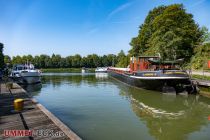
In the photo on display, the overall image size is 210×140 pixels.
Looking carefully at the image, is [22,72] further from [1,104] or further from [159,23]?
[159,23]

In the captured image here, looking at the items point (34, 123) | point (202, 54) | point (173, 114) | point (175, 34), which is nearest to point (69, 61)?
point (175, 34)

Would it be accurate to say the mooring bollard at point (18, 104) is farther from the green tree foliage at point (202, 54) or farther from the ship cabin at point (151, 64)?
the green tree foliage at point (202, 54)

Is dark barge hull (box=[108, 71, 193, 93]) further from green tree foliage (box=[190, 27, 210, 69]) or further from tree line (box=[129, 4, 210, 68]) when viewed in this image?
tree line (box=[129, 4, 210, 68])

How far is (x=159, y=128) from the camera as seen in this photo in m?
12.2

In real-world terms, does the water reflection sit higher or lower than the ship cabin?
lower

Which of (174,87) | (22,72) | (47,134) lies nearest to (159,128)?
(47,134)

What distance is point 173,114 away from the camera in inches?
607

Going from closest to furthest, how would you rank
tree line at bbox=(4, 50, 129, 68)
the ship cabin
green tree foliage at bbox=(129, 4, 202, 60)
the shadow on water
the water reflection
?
the shadow on water
the ship cabin
the water reflection
green tree foliage at bbox=(129, 4, 202, 60)
tree line at bbox=(4, 50, 129, 68)

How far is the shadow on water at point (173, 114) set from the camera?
38.0 feet

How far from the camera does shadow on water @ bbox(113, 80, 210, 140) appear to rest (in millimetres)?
11595

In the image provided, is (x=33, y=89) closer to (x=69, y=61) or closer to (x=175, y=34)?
(x=175, y=34)

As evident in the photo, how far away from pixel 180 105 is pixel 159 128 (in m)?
6.92

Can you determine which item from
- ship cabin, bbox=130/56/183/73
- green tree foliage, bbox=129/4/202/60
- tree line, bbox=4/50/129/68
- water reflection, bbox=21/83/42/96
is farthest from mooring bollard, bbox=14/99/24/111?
tree line, bbox=4/50/129/68

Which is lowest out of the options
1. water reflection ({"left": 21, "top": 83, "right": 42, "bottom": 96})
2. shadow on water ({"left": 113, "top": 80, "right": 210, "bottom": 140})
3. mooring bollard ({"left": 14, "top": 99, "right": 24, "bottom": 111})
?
shadow on water ({"left": 113, "top": 80, "right": 210, "bottom": 140})
